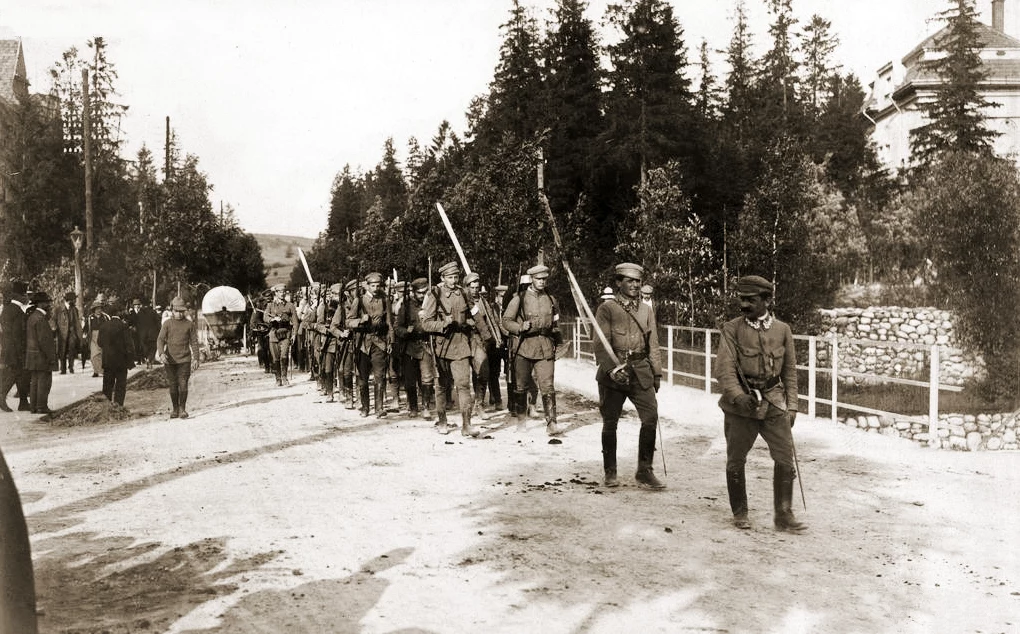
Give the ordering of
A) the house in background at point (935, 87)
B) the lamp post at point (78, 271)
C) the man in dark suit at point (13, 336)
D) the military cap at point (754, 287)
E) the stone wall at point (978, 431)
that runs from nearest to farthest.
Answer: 1. the military cap at point (754, 287)
2. the man in dark suit at point (13, 336)
3. the lamp post at point (78, 271)
4. the stone wall at point (978, 431)
5. the house in background at point (935, 87)

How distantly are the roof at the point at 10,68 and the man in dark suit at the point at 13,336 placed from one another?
9.48 metres

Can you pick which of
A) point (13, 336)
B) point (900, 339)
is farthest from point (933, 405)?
point (900, 339)

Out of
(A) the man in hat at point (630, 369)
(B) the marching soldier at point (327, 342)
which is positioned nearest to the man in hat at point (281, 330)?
(B) the marching soldier at point (327, 342)

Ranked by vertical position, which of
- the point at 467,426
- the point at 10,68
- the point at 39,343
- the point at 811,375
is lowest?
the point at 467,426

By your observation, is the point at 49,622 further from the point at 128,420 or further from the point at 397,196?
the point at 397,196

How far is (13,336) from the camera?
13312 millimetres

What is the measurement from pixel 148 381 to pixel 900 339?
78.6 ft

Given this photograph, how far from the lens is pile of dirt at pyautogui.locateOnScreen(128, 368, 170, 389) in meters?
19.9

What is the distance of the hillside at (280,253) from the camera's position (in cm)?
13362

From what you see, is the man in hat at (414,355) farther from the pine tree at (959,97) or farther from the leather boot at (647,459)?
the pine tree at (959,97)

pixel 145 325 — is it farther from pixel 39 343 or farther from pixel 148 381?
pixel 39 343

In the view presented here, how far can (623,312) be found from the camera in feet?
27.5

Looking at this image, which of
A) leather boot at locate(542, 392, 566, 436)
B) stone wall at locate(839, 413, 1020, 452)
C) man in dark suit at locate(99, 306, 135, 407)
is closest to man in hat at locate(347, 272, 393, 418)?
leather boot at locate(542, 392, 566, 436)

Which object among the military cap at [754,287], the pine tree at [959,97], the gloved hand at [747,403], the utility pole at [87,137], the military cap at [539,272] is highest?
the pine tree at [959,97]
